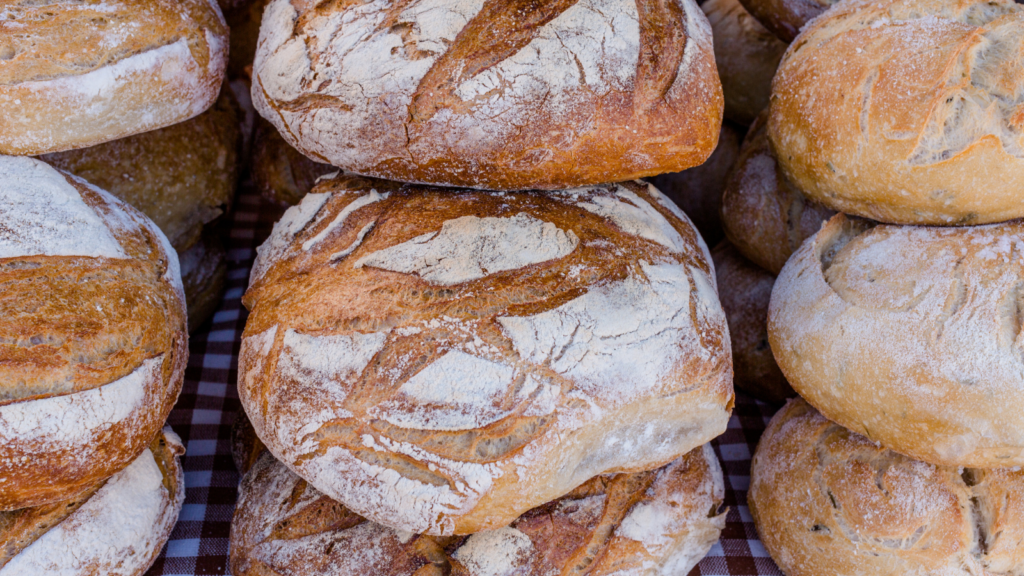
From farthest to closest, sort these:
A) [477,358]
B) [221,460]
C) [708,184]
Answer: [708,184]
[221,460]
[477,358]

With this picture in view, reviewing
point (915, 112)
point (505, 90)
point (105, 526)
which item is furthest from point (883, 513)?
point (105, 526)

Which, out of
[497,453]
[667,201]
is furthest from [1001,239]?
[497,453]

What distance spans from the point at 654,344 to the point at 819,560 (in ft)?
2.00

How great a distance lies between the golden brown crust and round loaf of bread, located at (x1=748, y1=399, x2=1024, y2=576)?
4.67 feet

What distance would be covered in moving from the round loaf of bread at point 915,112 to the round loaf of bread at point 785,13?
303mm

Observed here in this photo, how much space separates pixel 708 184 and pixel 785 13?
1.69 ft

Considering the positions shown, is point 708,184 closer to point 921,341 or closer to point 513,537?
point 921,341

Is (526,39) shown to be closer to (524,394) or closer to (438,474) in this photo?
(524,394)

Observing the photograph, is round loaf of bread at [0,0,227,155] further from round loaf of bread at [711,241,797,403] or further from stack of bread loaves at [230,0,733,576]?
round loaf of bread at [711,241,797,403]

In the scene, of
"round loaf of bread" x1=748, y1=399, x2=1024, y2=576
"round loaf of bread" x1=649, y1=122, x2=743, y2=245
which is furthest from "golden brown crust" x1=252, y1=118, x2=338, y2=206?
"round loaf of bread" x1=748, y1=399, x2=1024, y2=576

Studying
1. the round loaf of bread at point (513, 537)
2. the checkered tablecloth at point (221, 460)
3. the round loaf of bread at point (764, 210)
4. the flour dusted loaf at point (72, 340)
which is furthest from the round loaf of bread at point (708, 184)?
the flour dusted loaf at point (72, 340)

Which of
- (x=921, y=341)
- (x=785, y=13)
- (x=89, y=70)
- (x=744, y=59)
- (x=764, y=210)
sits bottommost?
(x=764, y=210)

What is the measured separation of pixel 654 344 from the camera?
3.99 ft

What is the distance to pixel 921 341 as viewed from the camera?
1.19 meters
